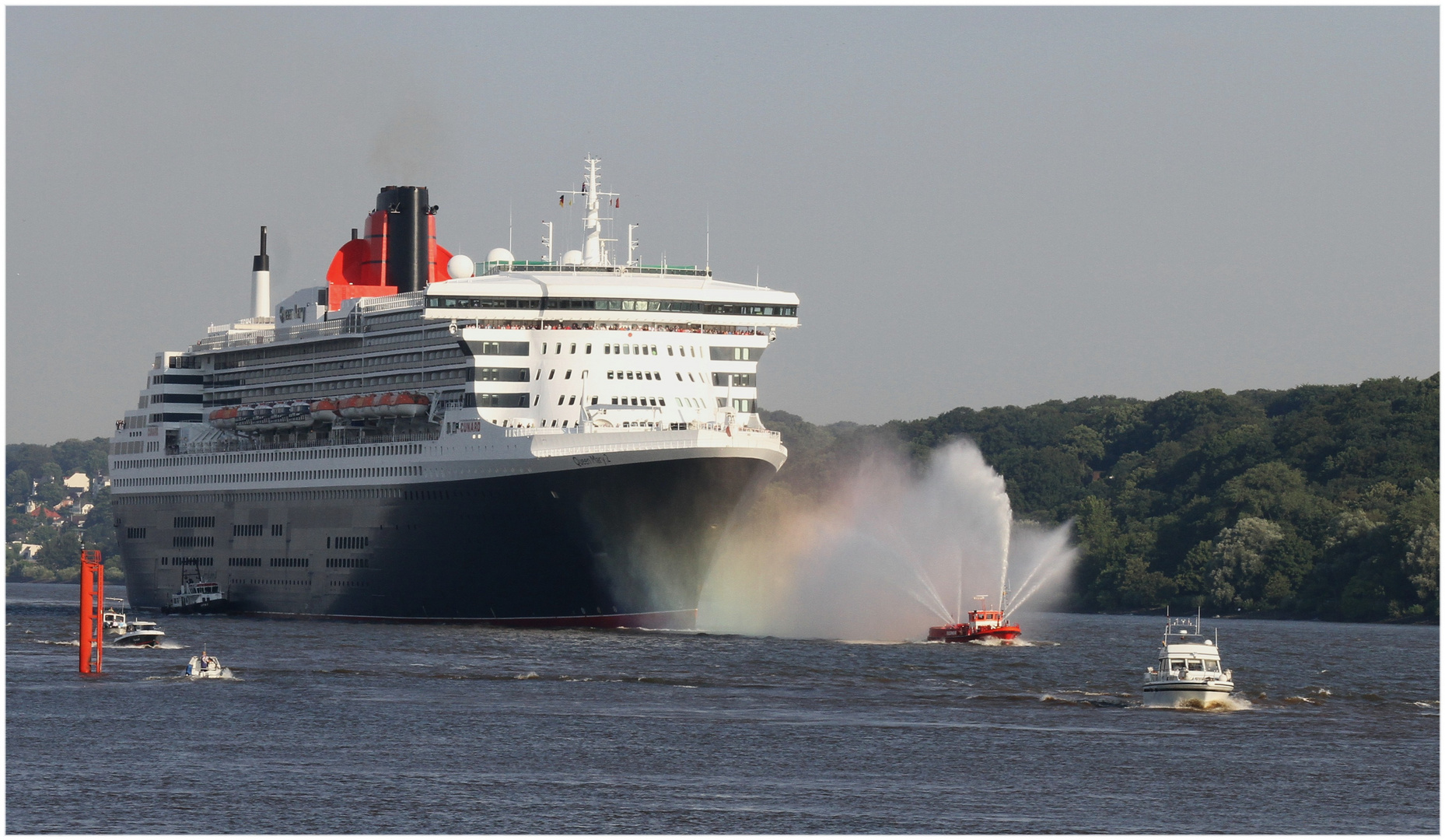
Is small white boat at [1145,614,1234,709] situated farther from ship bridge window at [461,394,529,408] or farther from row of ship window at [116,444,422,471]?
row of ship window at [116,444,422,471]

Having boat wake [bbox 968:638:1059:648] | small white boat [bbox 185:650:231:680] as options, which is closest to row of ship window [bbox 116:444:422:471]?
small white boat [bbox 185:650:231:680]

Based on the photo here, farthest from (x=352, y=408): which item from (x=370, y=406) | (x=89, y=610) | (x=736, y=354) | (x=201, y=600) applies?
(x=89, y=610)

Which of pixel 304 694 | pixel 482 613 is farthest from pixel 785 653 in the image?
pixel 304 694

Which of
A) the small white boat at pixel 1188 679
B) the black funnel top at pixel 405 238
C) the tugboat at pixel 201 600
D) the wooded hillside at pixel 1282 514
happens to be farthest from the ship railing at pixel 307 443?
the wooded hillside at pixel 1282 514

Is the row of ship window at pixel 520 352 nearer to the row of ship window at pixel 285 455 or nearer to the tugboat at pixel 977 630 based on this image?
the row of ship window at pixel 285 455

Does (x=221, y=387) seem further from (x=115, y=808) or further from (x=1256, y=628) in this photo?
(x=115, y=808)

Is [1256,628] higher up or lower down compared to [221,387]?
lower down
